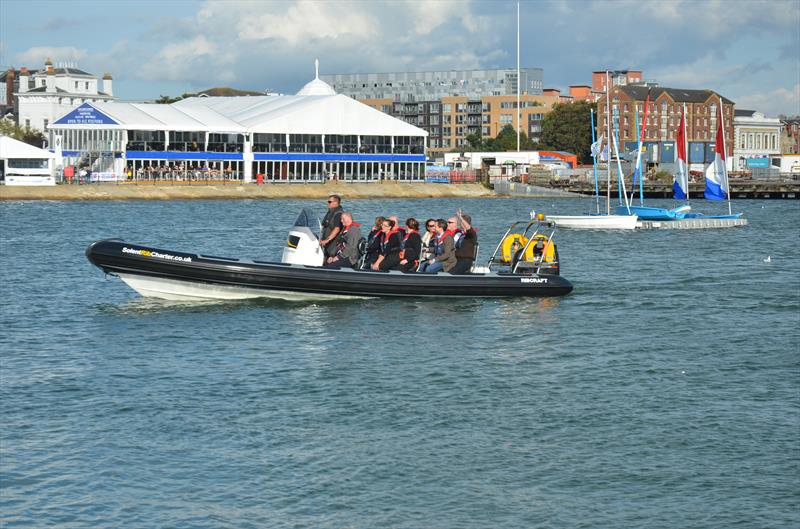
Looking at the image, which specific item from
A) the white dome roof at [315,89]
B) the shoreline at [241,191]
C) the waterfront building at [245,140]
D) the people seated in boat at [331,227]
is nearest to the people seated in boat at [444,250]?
the people seated in boat at [331,227]

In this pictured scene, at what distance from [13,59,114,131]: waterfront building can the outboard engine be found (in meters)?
148

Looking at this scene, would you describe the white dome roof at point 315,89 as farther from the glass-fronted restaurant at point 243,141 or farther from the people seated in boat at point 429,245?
the people seated in boat at point 429,245

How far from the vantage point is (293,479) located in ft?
50.8

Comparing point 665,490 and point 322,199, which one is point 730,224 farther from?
point 665,490

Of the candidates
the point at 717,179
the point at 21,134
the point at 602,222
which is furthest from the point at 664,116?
the point at 602,222

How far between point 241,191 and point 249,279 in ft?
253

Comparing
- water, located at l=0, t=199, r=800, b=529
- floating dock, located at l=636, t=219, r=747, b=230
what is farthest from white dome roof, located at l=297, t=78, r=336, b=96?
water, located at l=0, t=199, r=800, b=529

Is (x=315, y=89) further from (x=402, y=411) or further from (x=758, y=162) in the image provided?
(x=402, y=411)

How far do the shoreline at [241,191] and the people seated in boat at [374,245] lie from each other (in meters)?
68.4

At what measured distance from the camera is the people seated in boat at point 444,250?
29.7 meters

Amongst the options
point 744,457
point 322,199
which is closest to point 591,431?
point 744,457

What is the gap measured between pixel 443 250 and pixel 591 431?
12.4m

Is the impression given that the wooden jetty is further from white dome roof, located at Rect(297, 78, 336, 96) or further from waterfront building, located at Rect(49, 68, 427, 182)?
white dome roof, located at Rect(297, 78, 336, 96)

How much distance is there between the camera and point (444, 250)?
29.9m
